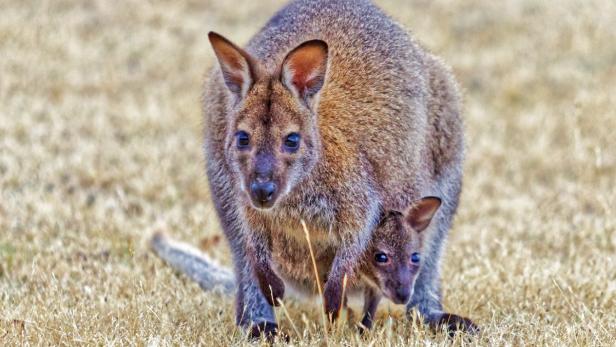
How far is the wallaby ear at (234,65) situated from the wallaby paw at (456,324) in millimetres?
1382

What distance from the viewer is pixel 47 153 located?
841 centimetres

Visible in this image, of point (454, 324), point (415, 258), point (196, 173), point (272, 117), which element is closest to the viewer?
point (272, 117)

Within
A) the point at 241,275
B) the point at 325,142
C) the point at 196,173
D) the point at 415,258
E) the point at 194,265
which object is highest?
the point at 325,142

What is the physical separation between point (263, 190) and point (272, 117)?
315 millimetres

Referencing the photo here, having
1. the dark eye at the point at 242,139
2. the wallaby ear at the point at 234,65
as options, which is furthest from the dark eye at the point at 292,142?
the wallaby ear at the point at 234,65

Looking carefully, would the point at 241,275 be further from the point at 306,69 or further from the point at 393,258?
the point at 306,69

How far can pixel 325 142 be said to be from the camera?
417 centimetres

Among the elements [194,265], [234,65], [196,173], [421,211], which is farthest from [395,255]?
[196,173]

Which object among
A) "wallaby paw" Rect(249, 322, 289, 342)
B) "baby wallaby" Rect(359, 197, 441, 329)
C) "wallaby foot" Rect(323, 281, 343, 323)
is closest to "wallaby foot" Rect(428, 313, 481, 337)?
"baby wallaby" Rect(359, 197, 441, 329)

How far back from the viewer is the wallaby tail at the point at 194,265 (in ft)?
18.3

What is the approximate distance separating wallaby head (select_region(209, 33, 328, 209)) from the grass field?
2.03 feet

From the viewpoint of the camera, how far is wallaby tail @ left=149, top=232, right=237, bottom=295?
5.57 m

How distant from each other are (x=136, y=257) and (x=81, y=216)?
1002 millimetres

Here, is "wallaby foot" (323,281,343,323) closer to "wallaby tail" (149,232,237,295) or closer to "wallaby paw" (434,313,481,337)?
"wallaby paw" (434,313,481,337)
